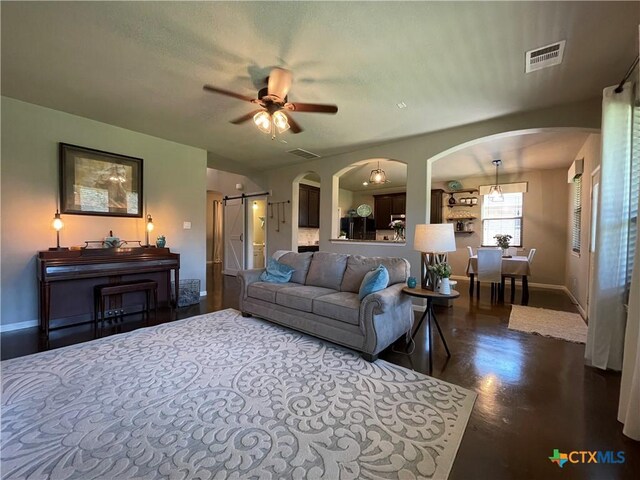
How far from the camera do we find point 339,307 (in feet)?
9.02

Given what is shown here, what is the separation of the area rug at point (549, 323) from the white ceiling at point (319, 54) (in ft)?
9.35

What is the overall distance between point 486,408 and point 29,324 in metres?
5.18

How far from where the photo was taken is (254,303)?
3650mm

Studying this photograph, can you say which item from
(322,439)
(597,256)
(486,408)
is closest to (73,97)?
(322,439)

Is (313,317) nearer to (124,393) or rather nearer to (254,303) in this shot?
(254,303)

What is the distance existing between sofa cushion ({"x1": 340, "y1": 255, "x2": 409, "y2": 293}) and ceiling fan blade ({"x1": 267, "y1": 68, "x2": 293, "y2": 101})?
2081 mm

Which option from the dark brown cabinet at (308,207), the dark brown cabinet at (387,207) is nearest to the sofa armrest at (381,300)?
the dark brown cabinet at (308,207)

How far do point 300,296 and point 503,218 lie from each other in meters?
6.44

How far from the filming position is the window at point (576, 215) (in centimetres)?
477

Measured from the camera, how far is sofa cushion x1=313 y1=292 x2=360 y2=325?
265cm

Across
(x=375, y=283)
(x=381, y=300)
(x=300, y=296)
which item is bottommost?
(x=300, y=296)

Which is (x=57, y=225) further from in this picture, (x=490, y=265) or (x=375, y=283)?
(x=490, y=265)

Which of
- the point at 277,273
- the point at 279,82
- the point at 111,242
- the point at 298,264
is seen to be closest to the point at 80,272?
the point at 111,242

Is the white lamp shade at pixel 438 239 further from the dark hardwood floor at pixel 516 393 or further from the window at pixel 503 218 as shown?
the window at pixel 503 218
